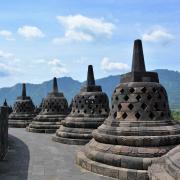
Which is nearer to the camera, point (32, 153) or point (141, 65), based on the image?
point (141, 65)

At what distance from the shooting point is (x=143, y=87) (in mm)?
11031

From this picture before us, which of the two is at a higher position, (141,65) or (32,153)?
(141,65)

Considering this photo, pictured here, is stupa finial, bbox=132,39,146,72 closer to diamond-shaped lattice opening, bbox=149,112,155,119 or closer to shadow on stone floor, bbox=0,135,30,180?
diamond-shaped lattice opening, bbox=149,112,155,119

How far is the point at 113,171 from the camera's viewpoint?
971 cm

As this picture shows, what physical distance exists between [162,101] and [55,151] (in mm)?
5760

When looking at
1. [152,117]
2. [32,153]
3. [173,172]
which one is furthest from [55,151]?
[173,172]

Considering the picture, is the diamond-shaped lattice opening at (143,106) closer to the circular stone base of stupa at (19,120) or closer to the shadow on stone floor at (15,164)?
the shadow on stone floor at (15,164)

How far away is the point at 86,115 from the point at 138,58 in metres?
6.76

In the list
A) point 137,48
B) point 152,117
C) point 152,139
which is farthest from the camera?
point 137,48

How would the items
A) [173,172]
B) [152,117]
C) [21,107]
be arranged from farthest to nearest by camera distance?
[21,107] < [152,117] < [173,172]

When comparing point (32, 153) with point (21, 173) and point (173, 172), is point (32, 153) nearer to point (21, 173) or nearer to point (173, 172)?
point (21, 173)

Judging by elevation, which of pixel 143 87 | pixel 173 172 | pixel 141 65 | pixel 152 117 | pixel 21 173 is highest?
pixel 141 65

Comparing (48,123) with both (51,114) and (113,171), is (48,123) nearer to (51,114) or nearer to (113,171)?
(51,114)

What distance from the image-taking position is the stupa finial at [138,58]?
37.4 feet
